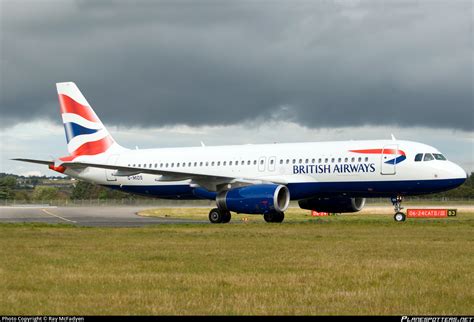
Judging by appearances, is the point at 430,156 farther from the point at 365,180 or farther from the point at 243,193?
the point at 243,193

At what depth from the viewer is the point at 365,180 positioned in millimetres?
38438

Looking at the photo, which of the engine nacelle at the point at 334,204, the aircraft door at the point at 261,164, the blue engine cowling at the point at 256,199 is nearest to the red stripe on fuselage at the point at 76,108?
the aircraft door at the point at 261,164

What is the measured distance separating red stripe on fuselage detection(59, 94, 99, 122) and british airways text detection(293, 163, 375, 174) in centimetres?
1563

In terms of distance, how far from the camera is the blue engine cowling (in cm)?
3750

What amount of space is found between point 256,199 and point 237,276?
23.3 meters

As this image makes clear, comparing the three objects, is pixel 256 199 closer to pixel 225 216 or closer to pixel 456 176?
pixel 225 216

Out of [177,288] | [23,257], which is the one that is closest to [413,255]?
[177,288]

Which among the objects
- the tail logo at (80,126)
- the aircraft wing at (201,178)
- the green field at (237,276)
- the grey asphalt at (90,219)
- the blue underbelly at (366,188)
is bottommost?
the green field at (237,276)

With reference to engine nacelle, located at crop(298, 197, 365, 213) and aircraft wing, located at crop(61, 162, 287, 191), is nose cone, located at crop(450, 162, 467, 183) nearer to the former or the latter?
engine nacelle, located at crop(298, 197, 365, 213)

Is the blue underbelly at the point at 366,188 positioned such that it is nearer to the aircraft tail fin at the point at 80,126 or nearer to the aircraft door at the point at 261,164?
the aircraft door at the point at 261,164

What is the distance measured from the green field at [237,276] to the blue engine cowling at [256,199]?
40.1ft

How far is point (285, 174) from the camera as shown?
133ft

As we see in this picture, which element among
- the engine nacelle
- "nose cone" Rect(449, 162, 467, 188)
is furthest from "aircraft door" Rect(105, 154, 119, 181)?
"nose cone" Rect(449, 162, 467, 188)

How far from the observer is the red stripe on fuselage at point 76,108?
4909 centimetres
